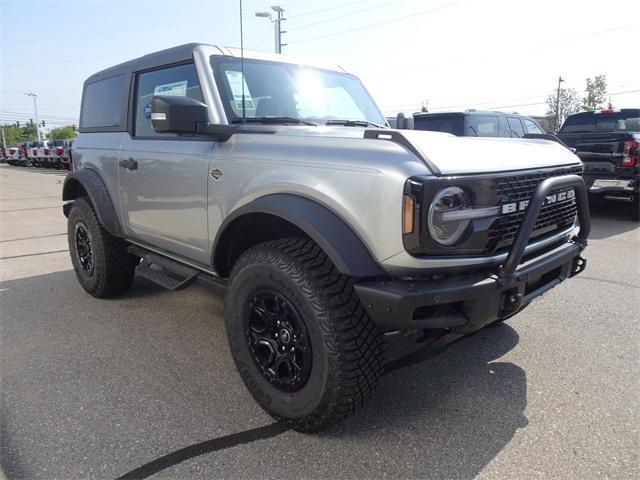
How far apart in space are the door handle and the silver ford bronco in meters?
0.02

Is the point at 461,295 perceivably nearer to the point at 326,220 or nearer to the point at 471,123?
the point at 326,220

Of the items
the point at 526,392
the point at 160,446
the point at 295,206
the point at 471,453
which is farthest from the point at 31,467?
the point at 526,392

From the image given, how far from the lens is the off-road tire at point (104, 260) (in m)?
4.30

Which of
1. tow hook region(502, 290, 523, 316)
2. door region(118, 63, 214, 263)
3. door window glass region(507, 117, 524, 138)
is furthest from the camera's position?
door window glass region(507, 117, 524, 138)

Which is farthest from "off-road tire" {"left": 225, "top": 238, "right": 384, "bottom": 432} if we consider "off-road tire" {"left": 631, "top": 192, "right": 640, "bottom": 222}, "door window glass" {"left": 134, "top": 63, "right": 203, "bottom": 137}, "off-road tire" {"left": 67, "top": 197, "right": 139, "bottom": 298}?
"off-road tire" {"left": 631, "top": 192, "right": 640, "bottom": 222}

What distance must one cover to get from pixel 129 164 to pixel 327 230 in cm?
219

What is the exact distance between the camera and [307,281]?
7.50 feet

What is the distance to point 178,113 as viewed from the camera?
2.61 meters

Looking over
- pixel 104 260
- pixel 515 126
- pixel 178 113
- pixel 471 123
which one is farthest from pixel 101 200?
pixel 515 126

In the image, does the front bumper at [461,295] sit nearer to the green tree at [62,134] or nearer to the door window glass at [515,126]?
the door window glass at [515,126]

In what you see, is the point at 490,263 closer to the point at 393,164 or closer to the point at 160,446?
the point at 393,164

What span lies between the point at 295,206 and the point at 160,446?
4.33 feet

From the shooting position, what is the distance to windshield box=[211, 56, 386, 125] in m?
3.10

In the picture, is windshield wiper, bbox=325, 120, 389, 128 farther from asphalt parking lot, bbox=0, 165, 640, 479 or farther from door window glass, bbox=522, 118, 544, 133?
door window glass, bbox=522, 118, 544, 133
